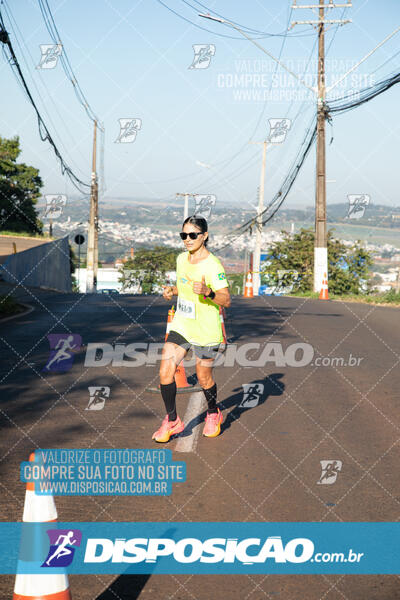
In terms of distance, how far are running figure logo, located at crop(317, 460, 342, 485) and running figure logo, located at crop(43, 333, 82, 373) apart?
486 cm

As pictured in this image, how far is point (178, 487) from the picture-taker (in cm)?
516

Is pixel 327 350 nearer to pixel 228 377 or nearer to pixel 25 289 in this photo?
pixel 228 377

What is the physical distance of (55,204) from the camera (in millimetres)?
41625

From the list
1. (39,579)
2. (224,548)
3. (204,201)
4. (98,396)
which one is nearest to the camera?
(39,579)

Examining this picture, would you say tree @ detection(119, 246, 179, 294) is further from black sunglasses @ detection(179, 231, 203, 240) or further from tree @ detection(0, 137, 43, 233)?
black sunglasses @ detection(179, 231, 203, 240)

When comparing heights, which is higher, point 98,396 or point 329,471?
point 329,471

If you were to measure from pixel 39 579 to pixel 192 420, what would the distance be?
403 centimetres

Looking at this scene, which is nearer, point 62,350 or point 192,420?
point 192,420

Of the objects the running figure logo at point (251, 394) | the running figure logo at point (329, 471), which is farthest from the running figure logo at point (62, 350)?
the running figure logo at point (329, 471)

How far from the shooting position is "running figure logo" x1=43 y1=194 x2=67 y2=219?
41669 millimetres

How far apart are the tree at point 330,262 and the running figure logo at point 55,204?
13.3 metres

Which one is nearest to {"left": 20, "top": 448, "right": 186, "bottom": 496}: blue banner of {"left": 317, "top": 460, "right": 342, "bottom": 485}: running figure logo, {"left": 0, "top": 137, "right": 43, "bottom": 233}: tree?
{"left": 317, "top": 460, "right": 342, "bottom": 485}: running figure logo

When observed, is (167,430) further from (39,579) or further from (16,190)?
(16,190)

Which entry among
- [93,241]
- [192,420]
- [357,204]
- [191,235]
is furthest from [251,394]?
[93,241]
